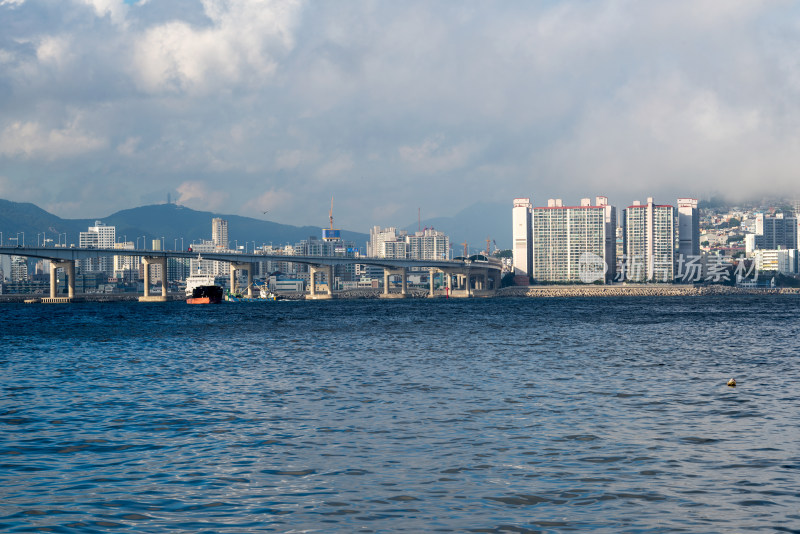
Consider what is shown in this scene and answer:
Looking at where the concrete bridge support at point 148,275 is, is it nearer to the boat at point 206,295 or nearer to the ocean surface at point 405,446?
the boat at point 206,295

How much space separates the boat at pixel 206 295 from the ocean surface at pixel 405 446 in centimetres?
13511

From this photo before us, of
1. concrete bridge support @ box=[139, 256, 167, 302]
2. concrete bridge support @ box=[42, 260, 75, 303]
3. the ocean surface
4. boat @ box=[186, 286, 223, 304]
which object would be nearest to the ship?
boat @ box=[186, 286, 223, 304]

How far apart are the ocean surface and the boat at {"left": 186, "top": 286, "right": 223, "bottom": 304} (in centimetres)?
13511

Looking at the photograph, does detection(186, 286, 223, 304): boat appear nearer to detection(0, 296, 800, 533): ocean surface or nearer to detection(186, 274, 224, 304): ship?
detection(186, 274, 224, 304): ship

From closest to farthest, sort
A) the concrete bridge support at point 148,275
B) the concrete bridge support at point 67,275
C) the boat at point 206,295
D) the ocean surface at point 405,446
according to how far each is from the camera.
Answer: the ocean surface at point 405,446 < the concrete bridge support at point 67,275 < the boat at point 206,295 < the concrete bridge support at point 148,275

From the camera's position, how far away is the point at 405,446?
16.0m

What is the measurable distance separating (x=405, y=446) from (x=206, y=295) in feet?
516

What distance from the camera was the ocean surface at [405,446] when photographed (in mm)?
11461

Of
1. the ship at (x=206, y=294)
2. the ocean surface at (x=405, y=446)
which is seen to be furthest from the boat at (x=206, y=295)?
the ocean surface at (x=405, y=446)

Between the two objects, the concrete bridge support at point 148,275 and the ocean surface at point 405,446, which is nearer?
the ocean surface at point 405,446

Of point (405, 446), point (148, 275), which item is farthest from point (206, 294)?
point (405, 446)

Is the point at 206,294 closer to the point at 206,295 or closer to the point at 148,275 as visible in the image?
the point at 206,295

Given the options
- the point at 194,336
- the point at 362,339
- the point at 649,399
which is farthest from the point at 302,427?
the point at 194,336

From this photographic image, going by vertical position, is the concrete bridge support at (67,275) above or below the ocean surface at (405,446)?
above
